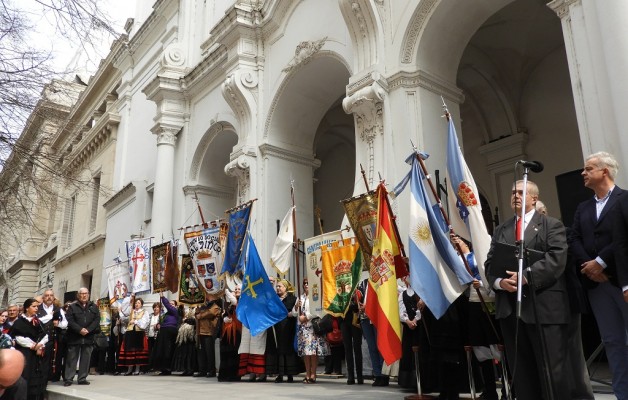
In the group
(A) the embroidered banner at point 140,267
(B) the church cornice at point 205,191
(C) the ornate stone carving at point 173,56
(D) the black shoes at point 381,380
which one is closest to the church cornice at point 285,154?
(A) the embroidered banner at point 140,267

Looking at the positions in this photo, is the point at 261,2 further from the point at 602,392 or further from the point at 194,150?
the point at 602,392

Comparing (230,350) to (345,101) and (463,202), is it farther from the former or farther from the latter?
(463,202)

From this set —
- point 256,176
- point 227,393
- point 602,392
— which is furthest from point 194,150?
point 602,392

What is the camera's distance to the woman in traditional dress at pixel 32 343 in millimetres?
8289

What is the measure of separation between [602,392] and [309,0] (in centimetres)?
1000

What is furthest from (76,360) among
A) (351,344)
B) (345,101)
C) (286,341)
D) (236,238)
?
(345,101)

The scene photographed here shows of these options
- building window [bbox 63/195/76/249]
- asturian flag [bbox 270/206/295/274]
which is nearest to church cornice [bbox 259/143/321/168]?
asturian flag [bbox 270/206/295/274]

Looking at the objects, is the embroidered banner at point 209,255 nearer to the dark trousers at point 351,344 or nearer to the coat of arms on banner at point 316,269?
the coat of arms on banner at point 316,269

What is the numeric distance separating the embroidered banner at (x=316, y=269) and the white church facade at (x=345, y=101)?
46.9 inches

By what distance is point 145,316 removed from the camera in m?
13.1

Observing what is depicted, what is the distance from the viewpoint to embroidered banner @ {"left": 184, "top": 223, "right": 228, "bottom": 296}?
10914mm

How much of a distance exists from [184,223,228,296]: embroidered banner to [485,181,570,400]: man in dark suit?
741 centimetres

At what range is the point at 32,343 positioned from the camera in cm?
838

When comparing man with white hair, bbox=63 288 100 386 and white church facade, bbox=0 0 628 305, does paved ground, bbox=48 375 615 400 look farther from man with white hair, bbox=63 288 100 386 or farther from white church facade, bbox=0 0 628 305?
white church facade, bbox=0 0 628 305
